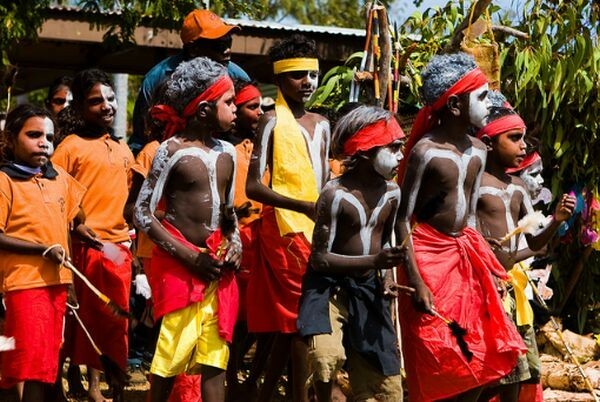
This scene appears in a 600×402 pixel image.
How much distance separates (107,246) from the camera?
792cm

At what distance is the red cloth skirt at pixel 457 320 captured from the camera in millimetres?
6414

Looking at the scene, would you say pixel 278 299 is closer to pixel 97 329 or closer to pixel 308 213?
pixel 308 213

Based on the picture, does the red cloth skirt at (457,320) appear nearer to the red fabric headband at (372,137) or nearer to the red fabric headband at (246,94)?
the red fabric headband at (372,137)

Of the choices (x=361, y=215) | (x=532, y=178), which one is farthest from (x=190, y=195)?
(x=532, y=178)

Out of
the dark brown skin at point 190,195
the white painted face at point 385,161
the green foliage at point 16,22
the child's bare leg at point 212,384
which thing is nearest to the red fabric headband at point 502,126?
the white painted face at point 385,161

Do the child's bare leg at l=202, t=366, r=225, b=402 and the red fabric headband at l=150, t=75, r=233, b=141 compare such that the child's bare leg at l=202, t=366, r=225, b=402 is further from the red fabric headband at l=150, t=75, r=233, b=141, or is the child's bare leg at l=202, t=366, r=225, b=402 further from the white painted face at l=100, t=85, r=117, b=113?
the white painted face at l=100, t=85, r=117, b=113

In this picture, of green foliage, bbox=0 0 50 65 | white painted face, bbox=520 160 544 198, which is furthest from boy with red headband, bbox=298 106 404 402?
green foliage, bbox=0 0 50 65

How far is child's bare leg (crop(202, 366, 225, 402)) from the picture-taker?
6.34m

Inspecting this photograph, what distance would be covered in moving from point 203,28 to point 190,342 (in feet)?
7.67

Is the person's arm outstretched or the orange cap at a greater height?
A: the orange cap

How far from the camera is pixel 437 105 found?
264 inches

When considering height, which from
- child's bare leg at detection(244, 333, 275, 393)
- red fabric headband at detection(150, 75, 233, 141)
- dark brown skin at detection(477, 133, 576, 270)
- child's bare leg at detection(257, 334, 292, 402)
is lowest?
child's bare leg at detection(244, 333, 275, 393)

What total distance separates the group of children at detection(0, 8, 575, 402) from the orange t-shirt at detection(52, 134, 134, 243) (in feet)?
1.65

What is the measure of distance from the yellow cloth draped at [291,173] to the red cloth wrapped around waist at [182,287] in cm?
82
